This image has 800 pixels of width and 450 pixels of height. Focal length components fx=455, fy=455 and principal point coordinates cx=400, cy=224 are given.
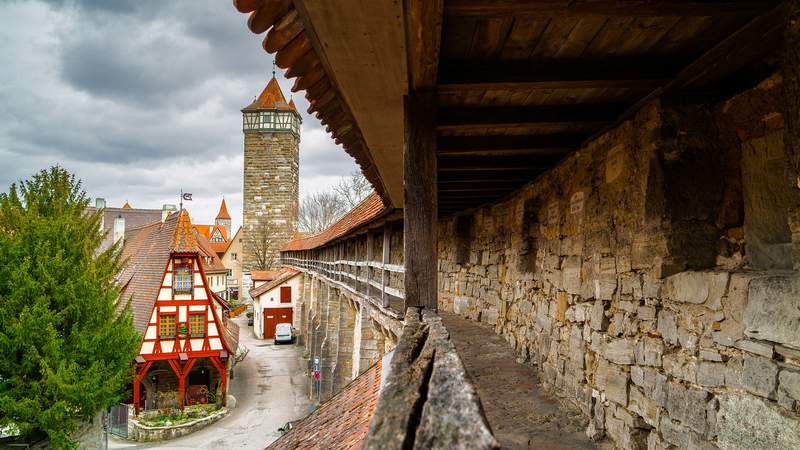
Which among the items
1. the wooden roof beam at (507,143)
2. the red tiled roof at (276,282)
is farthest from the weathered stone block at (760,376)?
the red tiled roof at (276,282)

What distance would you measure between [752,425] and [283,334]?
2467 cm

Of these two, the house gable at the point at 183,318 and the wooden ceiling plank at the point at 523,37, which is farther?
the house gable at the point at 183,318

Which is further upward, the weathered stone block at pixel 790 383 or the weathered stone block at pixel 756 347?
the weathered stone block at pixel 756 347

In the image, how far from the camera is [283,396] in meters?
16.7

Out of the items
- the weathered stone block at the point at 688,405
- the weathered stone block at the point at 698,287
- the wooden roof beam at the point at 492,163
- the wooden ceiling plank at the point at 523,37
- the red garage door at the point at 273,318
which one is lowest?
the red garage door at the point at 273,318

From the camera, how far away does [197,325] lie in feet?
50.3

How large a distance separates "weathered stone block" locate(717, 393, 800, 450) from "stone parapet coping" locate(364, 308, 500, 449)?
1.57 m

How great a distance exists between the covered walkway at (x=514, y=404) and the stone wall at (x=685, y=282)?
0.60ft

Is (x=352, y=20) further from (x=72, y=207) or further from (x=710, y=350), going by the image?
(x=72, y=207)

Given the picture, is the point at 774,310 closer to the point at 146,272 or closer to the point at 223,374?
the point at 223,374

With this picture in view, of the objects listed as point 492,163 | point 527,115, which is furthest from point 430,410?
point 492,163

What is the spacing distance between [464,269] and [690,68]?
5766 millimetres

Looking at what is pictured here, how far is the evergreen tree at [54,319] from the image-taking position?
35.7 feet

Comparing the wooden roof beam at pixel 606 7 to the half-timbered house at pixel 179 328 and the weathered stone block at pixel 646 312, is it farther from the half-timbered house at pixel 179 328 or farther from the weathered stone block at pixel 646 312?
the half-timbered house at pixel 179 328
